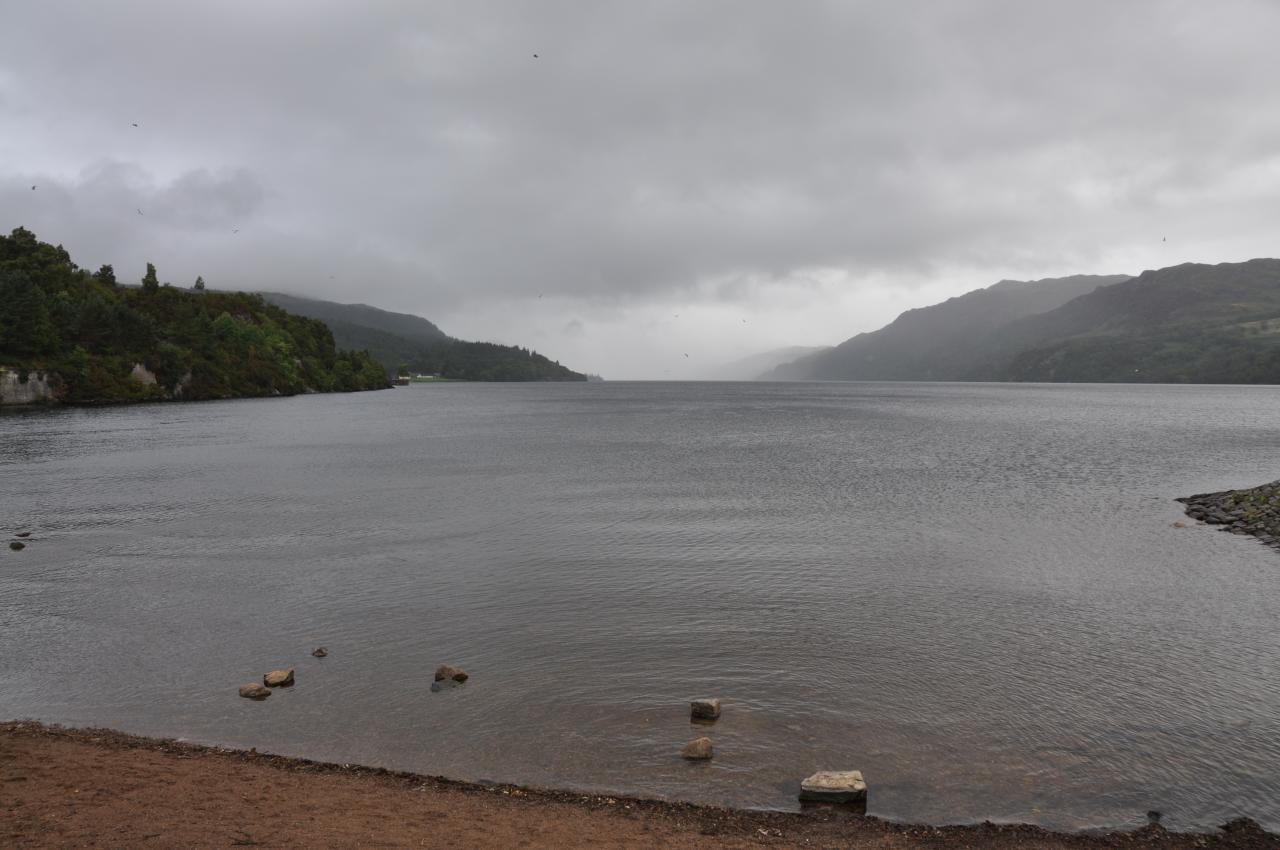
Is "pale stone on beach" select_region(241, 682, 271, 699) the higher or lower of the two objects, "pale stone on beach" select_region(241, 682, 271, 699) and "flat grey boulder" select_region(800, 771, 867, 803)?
the lower

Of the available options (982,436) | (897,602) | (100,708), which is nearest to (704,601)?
(897,602)

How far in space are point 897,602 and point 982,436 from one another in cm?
9438

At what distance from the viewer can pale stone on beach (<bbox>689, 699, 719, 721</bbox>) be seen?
18938 millimetres

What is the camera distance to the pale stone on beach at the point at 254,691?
20.3 m

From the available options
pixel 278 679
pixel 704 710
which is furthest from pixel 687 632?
pixel 278 679

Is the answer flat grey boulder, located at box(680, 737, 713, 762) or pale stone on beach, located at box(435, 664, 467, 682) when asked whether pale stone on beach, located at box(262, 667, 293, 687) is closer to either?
pale stone on beach, located at box(435, 664, 467, 682)

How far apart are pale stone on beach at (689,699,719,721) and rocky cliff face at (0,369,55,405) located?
182737 millimetres

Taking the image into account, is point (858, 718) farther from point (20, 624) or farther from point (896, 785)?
point (20, 624)

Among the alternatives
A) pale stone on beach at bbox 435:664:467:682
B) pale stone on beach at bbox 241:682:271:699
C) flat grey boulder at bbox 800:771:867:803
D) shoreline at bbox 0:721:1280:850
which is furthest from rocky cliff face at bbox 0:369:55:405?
flat grey boulder at bbox 800:771:867:803

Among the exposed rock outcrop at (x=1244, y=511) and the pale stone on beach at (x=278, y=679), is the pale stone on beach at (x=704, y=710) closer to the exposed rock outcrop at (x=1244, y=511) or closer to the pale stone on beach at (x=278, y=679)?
the pale stone on beach at (x=278, y=679)

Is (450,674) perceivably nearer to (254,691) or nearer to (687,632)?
(254,691)

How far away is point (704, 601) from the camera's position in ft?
96.5

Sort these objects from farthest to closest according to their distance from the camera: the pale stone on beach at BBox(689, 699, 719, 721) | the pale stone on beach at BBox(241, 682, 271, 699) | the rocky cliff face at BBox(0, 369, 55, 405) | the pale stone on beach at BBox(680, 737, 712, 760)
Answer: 1. the rocky cliff face at BBox(0, 369, 55, 405)
2. the pale stone on beach at BBox(241, 682, 271, 699)
3. the pale stone on beach at BBox(689, 699, 719, 721)
4. the pale stone on beach at BBox(680, 737, 712, 760)

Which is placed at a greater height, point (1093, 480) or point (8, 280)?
point (8, 280)
